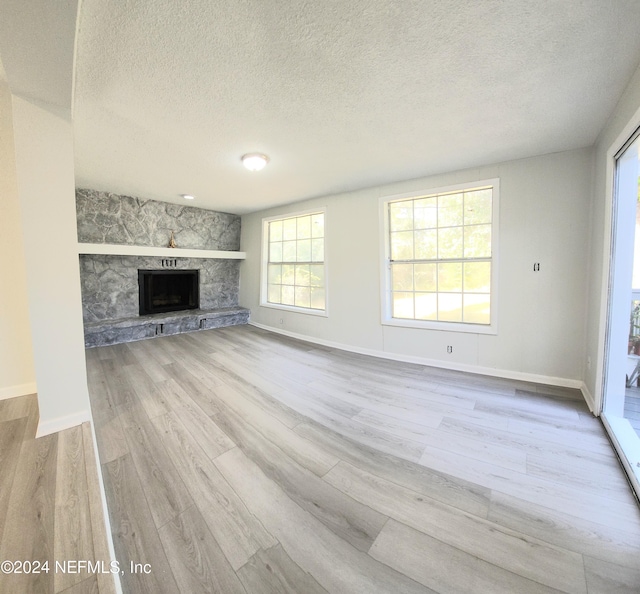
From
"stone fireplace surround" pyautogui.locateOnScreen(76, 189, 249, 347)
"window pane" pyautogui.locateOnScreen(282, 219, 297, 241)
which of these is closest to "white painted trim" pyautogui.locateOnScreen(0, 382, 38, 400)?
"stone fireplace surround" pyautogui.locateOnScreen(76, 189, 249, 347)

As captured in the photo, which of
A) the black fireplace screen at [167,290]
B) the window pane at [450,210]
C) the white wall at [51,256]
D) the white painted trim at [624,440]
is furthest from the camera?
the black fireplace screen at [167,290]

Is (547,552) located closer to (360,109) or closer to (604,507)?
(604,507)

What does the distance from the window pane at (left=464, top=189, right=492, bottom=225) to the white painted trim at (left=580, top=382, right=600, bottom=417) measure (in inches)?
73.7

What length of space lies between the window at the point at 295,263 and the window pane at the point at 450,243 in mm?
1819

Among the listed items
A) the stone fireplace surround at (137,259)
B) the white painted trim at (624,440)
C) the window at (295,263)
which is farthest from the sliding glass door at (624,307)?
the stone fireplace surround at (137,259)

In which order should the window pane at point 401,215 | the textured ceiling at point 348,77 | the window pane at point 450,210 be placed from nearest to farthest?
the textured ceiling at point 348,77 < the window pane at point 450,210 < the window pane at point 401,215

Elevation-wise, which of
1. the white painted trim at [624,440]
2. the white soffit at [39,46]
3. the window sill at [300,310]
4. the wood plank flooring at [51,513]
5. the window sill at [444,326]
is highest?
the white soffit at [39,46]

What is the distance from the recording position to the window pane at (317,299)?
4453 millimetres

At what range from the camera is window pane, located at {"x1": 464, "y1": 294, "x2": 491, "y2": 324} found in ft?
9.95

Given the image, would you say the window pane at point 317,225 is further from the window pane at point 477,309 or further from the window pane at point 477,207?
the window pane at point 477,309

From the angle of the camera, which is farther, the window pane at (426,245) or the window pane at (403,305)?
the window pane at (403,305)

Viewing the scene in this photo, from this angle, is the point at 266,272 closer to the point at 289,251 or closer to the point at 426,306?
the point at 289,251

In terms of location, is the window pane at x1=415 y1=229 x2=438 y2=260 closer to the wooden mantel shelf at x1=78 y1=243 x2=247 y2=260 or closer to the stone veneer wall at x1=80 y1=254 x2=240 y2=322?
the wooden mantel shelf at x1=78 y1=243 x2=247 y2=260

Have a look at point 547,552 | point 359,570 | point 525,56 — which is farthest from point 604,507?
point 525,56
